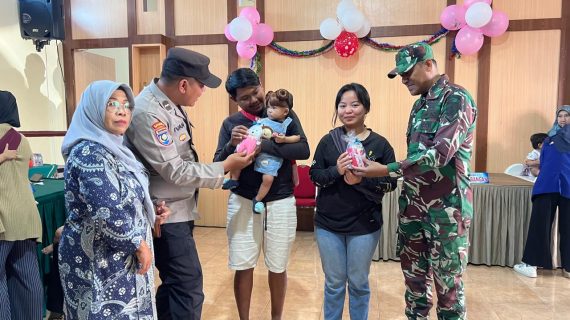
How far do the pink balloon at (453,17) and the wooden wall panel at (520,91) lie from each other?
52 cm

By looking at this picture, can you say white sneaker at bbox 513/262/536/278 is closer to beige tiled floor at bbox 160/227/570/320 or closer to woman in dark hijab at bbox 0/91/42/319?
beige tiled floor at bbox 160/227/570/320

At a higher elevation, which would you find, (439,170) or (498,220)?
(439,170)

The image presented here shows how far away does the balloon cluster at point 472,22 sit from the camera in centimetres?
432

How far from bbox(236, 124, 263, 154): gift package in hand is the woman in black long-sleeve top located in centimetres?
34

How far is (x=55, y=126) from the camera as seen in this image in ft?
18.6

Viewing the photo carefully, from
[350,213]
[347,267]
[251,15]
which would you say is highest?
[251,15]

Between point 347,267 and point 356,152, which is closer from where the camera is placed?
point 356,152

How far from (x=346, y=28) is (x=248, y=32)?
114 cm

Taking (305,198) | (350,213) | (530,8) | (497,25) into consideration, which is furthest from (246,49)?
(350,213)

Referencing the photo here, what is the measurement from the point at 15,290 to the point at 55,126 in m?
3.92

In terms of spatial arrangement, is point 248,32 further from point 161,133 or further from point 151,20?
point 161,133

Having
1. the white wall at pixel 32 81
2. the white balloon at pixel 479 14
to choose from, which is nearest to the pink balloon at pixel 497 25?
the white balloon at pixel 479 14

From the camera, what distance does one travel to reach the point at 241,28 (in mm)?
4730

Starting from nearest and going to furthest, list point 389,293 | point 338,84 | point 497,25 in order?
point 389,293, point 497,25, point 338,84
